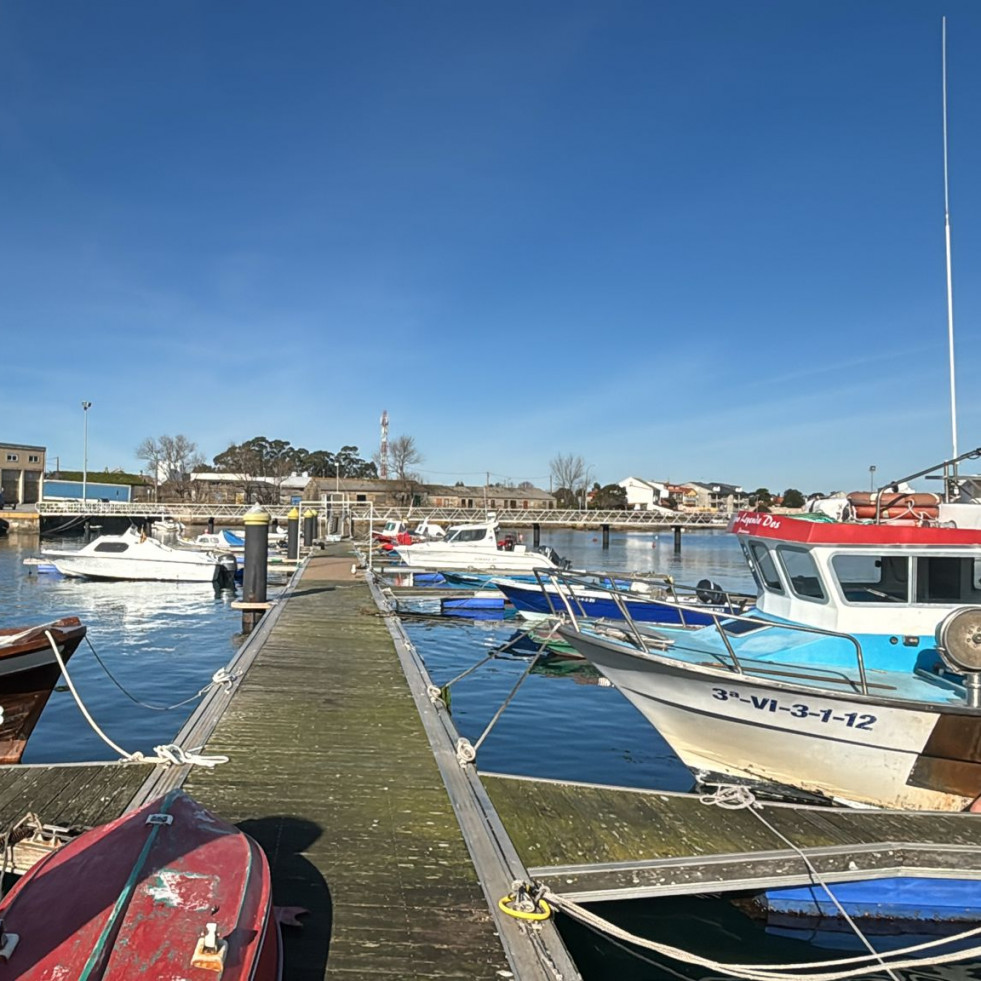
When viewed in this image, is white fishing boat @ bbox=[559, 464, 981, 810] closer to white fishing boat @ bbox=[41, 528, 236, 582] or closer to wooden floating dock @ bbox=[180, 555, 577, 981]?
wooden floating dock @ bbox=[180, 555, 577, 981]

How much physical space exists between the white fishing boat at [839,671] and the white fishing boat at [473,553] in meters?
22.1

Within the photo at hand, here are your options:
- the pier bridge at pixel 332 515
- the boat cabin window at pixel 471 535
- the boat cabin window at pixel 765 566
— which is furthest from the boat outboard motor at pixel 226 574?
the boat cabin window at pixel 765 566

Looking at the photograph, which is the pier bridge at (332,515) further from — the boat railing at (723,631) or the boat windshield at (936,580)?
the boat windshield at (936,580)

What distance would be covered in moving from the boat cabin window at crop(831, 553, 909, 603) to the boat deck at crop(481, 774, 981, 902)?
106 inches

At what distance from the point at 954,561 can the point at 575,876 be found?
641 cm

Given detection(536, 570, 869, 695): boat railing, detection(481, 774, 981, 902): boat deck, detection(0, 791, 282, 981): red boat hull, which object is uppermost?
detection(536, 570, 869, 695): boat railing

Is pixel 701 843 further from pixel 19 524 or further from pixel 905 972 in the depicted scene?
pixel 19 524

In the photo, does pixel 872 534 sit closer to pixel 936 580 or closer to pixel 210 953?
pixel 936 580

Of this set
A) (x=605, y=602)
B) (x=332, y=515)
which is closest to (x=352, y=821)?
(x=605, y=602)

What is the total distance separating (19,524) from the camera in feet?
222

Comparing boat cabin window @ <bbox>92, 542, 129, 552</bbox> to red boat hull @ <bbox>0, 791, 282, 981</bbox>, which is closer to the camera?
red boat hull @ <bbox>0, 791, 282, 981</bbox>

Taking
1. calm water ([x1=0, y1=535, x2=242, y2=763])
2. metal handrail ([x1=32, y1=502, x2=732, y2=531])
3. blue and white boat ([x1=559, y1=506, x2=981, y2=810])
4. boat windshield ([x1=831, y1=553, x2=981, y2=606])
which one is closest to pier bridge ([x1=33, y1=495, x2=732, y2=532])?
metal handrail ([x1=32, y1=502, x2=732, y2=531])

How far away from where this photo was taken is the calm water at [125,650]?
12117 millimetres

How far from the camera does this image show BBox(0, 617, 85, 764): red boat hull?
30.4 feet
